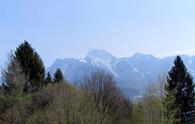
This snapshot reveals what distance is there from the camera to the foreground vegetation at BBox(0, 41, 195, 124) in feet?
115

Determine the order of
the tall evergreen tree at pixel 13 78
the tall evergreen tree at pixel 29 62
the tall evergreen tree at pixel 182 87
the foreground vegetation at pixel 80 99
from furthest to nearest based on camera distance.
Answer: the tall evergreen tree at pixel 182 87 → the tall evergreen tree at pixel 29 62 → the tall evergreen tree at pixel 13 78 → the foreground vegetation at pixel 80 99

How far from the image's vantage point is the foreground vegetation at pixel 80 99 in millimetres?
35031

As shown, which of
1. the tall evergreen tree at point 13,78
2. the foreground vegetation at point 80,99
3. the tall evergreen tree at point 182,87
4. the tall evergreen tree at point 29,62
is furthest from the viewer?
the tall evergreen tree at point 182,87

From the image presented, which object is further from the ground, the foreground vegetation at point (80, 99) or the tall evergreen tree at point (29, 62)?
the tall evergreen tree at point (29, 62)

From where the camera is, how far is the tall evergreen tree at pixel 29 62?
5469cm

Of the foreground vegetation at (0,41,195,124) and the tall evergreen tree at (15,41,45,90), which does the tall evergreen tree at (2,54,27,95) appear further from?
the tall evergreen tree at (15,41,45,90)

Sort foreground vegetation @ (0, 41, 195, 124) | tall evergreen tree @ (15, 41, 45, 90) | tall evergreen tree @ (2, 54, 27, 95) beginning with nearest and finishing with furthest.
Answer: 1. foreground vegetation @ (0, 41, 195, 124)
2. tall evergreen tree @ (2, 54, 27, 95)
3. tall evergreen tree @ (15, 41, 45, 90)

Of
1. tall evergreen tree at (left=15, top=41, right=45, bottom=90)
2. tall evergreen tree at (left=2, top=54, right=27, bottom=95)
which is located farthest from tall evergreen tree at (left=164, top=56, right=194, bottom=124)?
tall evergreen tree at (left=2, top=54, right=27, bottom=95)

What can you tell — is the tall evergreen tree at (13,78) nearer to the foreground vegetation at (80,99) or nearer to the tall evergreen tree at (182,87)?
the foreground vegetation at (80,99)

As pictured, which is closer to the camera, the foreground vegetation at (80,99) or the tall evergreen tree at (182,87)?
the foreground vegetation at (80,99)

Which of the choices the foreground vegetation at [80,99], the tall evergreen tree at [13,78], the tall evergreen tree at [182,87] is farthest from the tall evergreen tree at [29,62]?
the tall evergreen tree at [182,87]

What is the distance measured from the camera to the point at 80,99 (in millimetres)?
36656

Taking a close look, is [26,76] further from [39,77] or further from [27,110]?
[27,110]

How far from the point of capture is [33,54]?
181 ft
